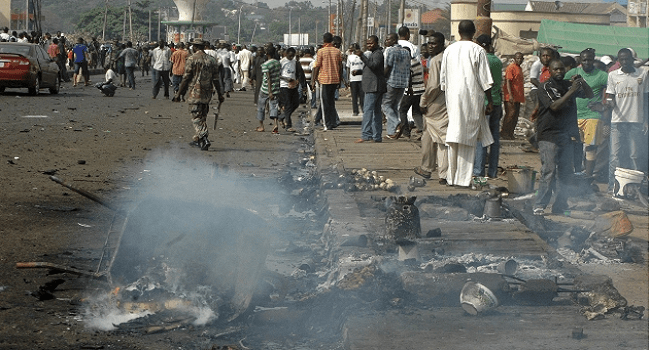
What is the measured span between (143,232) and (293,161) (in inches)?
289

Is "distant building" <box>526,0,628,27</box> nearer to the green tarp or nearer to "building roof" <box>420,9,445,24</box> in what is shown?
the green tarp

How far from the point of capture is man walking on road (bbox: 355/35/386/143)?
14.7 metres

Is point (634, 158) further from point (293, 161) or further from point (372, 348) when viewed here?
point (372, 348)

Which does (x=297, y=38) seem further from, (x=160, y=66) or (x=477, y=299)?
(x=477, y=299)

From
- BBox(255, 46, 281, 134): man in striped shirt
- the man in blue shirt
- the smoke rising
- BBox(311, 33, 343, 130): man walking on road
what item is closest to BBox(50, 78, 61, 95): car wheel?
the man in blue shirt

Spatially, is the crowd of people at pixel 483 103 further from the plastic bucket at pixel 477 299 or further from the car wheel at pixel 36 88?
the car wheel at pixel 36 88

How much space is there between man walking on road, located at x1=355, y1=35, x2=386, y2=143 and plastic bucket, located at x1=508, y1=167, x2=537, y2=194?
522 cm

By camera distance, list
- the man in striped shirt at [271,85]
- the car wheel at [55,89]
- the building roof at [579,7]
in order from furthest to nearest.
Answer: the building roof at [579,7]
the car wheel at [55,89]
the man in striped shirt at [271,85]

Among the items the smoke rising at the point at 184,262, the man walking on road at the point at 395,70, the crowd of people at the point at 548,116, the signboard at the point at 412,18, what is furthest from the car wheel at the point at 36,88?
the smoke rising at the point at 184,262

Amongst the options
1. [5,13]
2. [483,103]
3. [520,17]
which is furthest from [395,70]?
[5,13]

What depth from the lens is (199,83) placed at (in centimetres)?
1362

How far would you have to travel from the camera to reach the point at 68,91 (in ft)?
95.1

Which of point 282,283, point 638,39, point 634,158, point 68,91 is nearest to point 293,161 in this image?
point 634,158

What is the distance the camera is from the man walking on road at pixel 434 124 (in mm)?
10391
